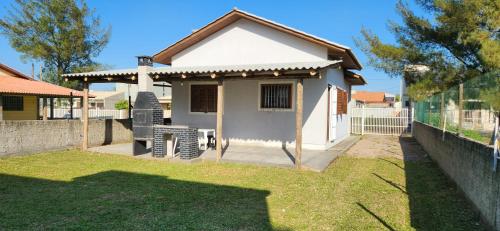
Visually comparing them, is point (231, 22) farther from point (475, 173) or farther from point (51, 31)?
point (51, 31)

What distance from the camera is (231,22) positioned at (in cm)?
1264

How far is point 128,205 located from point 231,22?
885 centimetres

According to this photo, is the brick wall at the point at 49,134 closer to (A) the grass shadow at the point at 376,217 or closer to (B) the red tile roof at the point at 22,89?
(B) the red tile roof at the point at 22,89

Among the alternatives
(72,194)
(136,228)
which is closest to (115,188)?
(72,194)

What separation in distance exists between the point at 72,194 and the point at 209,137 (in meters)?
6.32

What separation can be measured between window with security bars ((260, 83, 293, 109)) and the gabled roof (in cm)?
173

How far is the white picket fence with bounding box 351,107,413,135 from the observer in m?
19.9

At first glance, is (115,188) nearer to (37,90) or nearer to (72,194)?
(72,194)

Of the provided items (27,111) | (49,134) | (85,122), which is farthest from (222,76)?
(27,111)

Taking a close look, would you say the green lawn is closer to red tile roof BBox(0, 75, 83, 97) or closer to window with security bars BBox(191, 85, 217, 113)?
window with security bars BBox(191, 85, 217, 113)

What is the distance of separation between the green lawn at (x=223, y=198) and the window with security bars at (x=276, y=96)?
139 inches

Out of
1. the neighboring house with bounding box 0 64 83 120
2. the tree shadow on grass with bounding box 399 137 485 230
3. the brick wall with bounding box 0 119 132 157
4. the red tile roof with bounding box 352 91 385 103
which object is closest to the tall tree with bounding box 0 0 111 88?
the neighboring house with bounding box 0 64 83 120

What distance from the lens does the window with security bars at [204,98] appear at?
41.8ft

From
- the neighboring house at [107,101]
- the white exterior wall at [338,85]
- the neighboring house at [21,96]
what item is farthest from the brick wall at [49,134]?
the neighboring house at [107,101]
